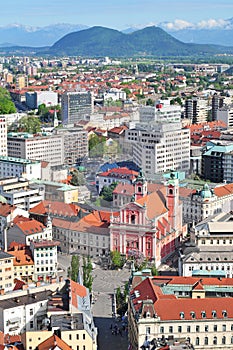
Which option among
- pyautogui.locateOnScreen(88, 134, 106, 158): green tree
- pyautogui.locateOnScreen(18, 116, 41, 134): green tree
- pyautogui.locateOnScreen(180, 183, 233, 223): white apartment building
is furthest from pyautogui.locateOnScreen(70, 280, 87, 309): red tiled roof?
pyautogui.locateOnScreen(18, 116, 41, 134): green tree

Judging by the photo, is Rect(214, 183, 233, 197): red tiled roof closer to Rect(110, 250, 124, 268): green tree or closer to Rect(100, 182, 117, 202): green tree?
Rect(100, 182, 117, 202): green tree

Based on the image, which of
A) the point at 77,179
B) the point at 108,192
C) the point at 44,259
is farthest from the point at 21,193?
the point at 77,179

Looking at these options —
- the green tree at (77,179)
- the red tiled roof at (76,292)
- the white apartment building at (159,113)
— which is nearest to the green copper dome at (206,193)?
the green tree at (77,179)

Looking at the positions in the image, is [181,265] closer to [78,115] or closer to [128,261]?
[128,261]

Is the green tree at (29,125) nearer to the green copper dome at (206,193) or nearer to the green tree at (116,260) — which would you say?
the green copper dome at (206,193)

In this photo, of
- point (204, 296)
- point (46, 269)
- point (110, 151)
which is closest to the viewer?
point (204, 296)

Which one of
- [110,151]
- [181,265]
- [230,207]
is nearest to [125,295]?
[181,265]
